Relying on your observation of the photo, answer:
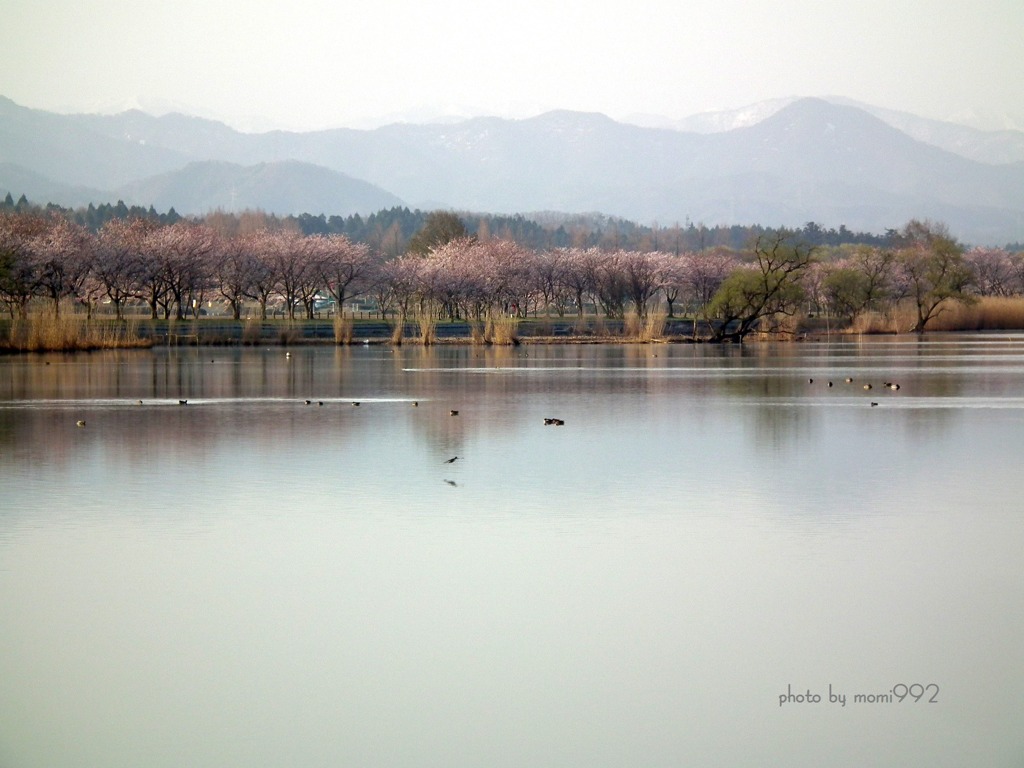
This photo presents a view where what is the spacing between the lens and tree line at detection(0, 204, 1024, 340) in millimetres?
61531

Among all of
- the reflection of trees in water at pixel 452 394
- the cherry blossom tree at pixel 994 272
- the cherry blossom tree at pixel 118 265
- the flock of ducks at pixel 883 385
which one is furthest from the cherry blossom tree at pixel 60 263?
the cherry blossom tree at pixel 994 272

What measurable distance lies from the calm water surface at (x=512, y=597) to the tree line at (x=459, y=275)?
4281cm

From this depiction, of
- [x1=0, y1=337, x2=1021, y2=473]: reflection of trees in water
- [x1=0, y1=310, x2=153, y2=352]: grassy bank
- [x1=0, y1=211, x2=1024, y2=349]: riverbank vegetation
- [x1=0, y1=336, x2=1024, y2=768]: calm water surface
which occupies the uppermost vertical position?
[x1=0, y1=211, x2=1024, y2=349]: riverbank vegetation

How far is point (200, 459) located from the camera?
661 inches

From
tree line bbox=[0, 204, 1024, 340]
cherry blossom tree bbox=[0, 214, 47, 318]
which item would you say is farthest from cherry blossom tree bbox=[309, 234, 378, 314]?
cherry blossom tree bbox=[0, 214, 47, 318]

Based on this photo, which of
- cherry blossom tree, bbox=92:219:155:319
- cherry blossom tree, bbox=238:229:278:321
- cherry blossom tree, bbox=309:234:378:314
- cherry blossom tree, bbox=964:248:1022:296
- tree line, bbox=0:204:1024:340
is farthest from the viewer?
cherry blossom tree, bbox=964:248:1022:296

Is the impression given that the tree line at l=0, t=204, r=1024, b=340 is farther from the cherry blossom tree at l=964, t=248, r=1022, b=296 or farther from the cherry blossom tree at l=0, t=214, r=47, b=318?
the cherry blossom tree at l=964, t=248, r=1022, b=296

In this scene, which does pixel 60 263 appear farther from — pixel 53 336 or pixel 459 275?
pixel 459 275

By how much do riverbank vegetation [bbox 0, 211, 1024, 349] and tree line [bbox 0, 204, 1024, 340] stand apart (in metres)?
0.14

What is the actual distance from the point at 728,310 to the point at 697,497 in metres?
49.2

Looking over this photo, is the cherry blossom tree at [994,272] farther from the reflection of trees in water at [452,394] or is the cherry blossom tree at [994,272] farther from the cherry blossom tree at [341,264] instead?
the reflection of trees in water at [452,394]

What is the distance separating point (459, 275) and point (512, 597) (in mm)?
70024

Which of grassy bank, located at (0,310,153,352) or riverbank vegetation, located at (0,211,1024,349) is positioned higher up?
riverbank vegetation, located at (0,211,1024,349)

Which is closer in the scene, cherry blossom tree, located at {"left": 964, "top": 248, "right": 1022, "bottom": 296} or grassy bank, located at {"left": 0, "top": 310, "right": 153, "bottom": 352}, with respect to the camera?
grassy bank, located at {"left": 0, "top": 310, "right": 153, "bottom": 352}
